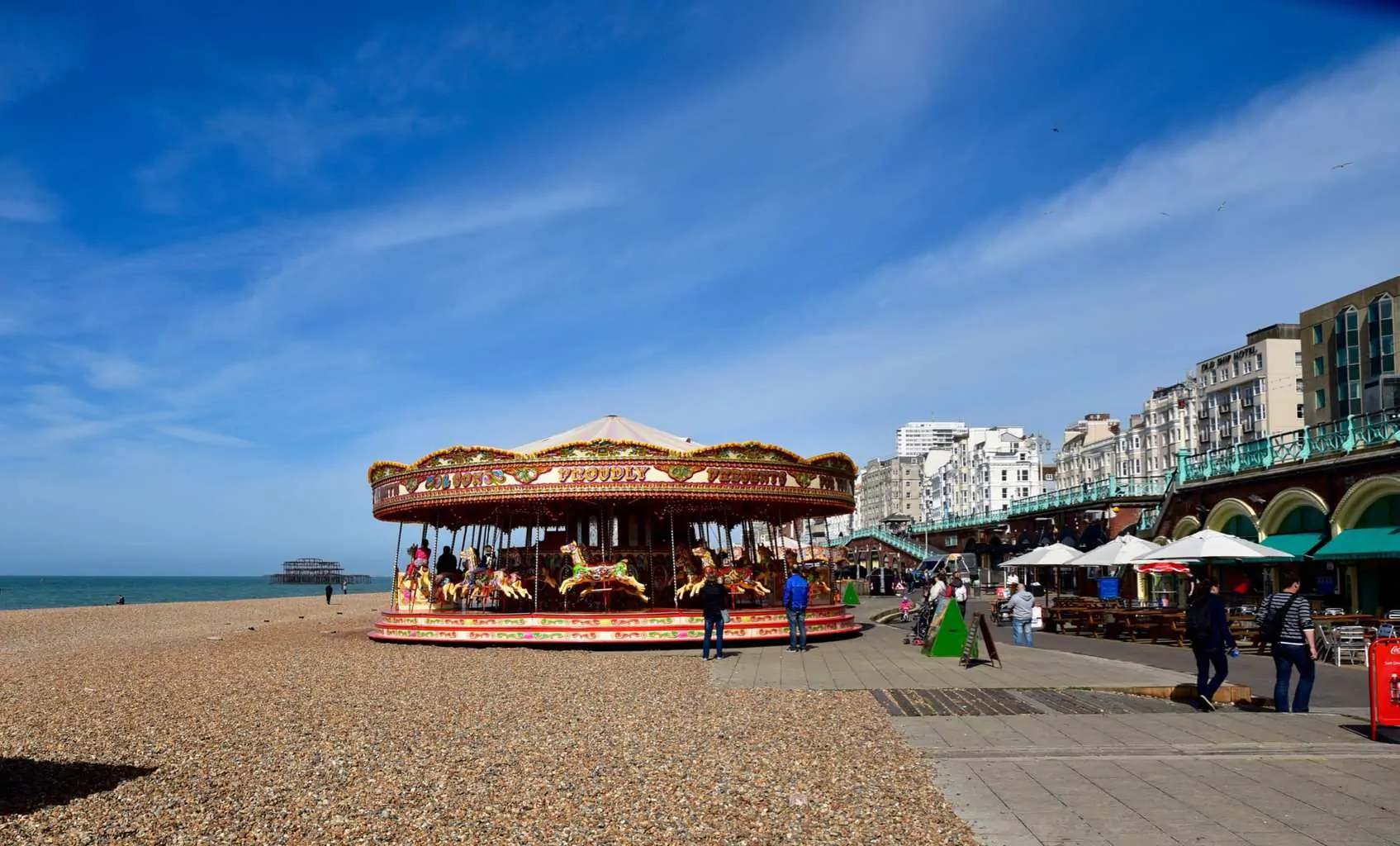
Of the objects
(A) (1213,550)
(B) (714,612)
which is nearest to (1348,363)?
(A) (1213,550)

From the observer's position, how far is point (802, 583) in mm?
18734

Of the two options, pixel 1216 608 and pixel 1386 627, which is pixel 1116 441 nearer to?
pixel 1386 627

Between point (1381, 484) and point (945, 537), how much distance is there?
65602mm

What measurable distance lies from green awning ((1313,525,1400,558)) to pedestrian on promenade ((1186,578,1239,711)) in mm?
14642

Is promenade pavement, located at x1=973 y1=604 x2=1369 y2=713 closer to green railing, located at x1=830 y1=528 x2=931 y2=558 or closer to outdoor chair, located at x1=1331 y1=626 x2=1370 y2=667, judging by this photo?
outdoor chair, located at x1=1331 y1=626 x2=1370 y2=667

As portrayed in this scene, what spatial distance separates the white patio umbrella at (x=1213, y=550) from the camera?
2105 cm

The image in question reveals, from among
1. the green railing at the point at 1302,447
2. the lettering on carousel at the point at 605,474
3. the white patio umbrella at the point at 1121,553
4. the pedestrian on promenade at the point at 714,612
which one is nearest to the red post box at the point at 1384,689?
the pedestrian on promenade at the point at 714,612

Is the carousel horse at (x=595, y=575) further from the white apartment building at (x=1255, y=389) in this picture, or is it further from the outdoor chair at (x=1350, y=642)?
the white apartment building at (x=1255, y=389)

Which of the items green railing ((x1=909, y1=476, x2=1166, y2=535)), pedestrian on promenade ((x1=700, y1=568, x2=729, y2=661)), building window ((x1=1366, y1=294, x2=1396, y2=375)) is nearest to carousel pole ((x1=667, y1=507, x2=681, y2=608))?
pedestrian on promenade ((x1=700, y1=568, x2=729, y2=661))

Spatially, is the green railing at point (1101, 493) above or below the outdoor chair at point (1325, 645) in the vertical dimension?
above

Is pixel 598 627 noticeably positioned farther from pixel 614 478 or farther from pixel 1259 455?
pixel 1259 455

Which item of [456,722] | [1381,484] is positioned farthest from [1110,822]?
[1381,484]

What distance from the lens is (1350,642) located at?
17.9 m

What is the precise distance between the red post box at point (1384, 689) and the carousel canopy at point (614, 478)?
12.8 meters
